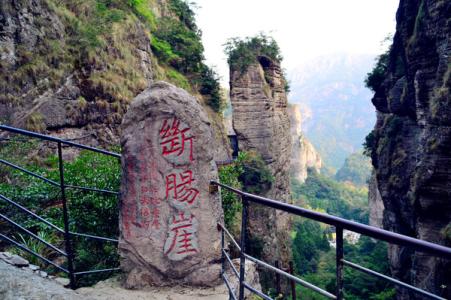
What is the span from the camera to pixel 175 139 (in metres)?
2.78

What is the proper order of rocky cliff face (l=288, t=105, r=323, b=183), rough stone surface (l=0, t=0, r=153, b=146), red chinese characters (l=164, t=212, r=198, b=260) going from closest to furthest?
red chinese characters (l=164, t=212, r=198, b=260) → rough stone surface (l=0, t=0, r=153, b=146) → rocky cliff face (l=288, t=105, r=323, b=183)

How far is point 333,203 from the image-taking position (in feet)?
179

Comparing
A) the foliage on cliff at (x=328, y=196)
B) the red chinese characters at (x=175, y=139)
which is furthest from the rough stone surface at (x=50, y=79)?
the foliage on cliff at (x=328, y=196)

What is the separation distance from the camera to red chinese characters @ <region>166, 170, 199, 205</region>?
2754mm

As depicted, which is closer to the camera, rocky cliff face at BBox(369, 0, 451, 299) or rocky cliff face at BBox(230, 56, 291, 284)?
rocky cliff face at BBox(369, 0, 451, 299)

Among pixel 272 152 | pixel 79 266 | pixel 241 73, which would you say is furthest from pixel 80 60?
pixel 272 152

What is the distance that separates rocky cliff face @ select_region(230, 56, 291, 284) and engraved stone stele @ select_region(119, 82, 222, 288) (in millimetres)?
12300

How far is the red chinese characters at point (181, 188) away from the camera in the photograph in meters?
2.75

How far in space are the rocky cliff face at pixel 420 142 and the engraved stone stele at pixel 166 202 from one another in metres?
6.59

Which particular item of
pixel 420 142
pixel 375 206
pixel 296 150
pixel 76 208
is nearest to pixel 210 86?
pixel 420 142

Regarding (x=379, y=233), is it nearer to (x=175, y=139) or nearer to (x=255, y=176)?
(x=175, y=139)

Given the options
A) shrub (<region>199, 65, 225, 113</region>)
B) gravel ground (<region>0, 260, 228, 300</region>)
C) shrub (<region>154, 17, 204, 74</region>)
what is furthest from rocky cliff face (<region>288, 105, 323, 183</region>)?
gravel ground (<region>0, 260, 228, 300</region>)

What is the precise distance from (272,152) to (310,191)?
45.9 metres

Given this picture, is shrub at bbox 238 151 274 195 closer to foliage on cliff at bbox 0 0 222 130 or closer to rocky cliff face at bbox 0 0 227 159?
foliage on cliff at bbox 0 0 222 130
